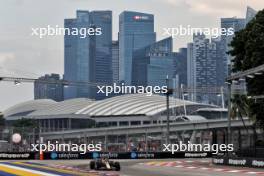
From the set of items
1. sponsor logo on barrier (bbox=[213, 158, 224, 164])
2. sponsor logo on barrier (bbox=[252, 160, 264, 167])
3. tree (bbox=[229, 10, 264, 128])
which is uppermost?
tree (bbox=[229, 10, 264, 128])

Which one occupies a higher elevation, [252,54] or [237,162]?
[252,54]

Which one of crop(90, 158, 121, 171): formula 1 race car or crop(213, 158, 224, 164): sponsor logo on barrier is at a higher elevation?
crop(90, 158, 121, 171): formula 1 race car

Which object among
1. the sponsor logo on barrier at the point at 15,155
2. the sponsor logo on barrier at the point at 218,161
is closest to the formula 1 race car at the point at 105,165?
the sponsor logo on barrier at the point at 218,161

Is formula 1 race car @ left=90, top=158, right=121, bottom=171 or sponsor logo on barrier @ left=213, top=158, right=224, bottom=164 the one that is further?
sponsor logo on barrier @ left=213, top=158, right=224, bottom=164

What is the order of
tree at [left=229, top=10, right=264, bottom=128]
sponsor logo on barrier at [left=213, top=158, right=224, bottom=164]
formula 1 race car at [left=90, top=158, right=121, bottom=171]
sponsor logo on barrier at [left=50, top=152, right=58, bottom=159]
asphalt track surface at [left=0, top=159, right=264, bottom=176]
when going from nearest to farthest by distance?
asphalt track surface at [left=0, top=159, right=264, bottom=176]
formula 1 race car at [left=90, top=158, right=121, bottom=171]
sponsor logo on barrier at [left=213, top=158, right=224, bottom=164]
tree at [left=229, top=10, right=264, bottom=128]
sponsor logo on barrier at [left=50, top=152, right=58, bottom=159]

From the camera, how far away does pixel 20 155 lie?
5775cm

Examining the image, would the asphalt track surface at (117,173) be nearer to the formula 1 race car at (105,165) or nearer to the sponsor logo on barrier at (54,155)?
the formula 1 race car at (105,165)

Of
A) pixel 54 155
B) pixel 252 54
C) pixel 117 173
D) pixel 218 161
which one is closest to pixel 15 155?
pixel 54 155

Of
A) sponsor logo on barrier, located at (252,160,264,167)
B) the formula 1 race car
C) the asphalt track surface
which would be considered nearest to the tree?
sponsor logo on barrier, located at (252,160,264,167)

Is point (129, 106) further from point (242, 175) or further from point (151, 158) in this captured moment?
point (242, 175)

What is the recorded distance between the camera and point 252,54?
170ft

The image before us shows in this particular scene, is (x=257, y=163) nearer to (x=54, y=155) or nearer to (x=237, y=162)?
(x=237, y=162)

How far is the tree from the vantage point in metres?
51.4

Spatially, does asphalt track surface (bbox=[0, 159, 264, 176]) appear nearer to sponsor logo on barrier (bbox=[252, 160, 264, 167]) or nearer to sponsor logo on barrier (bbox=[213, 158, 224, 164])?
sponsor logo on barrier (bbox=[252, 160, 264, 167])
